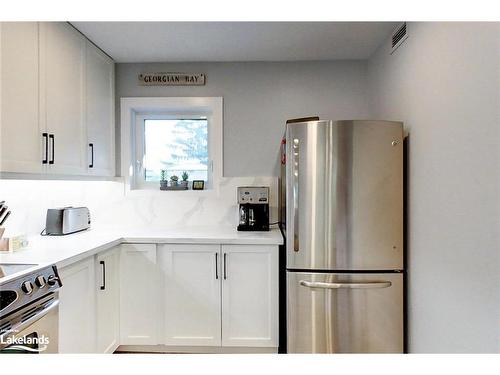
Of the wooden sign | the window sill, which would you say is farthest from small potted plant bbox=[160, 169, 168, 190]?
the wooden sign

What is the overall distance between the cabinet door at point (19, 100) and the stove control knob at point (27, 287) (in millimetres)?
594

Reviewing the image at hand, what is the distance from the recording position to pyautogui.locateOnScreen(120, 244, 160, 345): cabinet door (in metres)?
2.09

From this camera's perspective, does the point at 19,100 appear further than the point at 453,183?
Yes

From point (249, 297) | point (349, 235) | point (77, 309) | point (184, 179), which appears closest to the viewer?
point (77, 309)

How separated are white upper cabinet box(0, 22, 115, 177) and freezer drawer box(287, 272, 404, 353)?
1.69 metres

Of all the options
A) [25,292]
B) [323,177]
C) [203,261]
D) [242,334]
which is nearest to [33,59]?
[25,292]

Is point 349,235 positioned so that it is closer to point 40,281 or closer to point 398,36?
point 398,36

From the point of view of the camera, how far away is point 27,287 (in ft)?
3.96

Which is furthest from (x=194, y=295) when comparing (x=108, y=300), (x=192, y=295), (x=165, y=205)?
(x=165, y=205)

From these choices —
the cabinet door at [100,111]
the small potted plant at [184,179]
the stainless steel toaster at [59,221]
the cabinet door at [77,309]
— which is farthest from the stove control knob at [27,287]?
the small potted plant at [184,179]

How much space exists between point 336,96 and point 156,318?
2.27 metres

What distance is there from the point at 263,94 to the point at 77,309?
206 centimetres

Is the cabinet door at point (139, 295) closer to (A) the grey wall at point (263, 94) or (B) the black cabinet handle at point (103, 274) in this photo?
(B) the black cabinet handle at point (103, 274)

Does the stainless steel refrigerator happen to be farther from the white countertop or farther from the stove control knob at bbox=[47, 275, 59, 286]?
the stove control knob at bbox=[47, 275, 59, 286]
